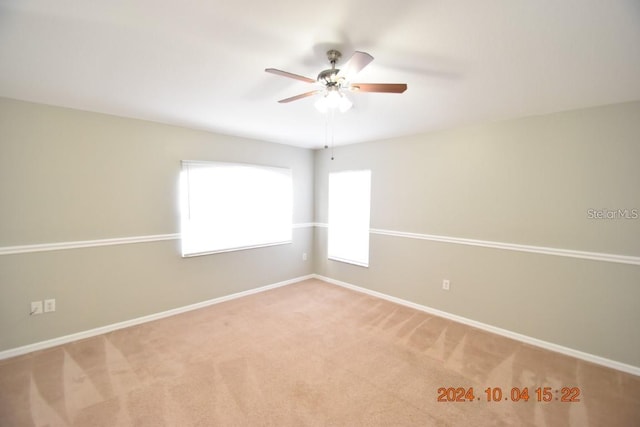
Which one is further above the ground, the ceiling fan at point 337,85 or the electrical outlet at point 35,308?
the ceiling fan at point 337,85

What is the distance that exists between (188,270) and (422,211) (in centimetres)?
312

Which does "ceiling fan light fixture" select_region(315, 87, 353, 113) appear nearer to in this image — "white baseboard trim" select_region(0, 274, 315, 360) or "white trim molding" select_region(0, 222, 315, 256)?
"white trim molding" select_region(0, 222, 315, 256)

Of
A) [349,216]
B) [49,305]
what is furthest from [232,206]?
[49,305]

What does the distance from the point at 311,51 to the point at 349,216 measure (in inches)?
116

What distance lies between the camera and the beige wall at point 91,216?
2.37 meters

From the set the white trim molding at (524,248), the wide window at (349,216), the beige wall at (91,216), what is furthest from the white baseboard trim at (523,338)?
the beige wall at (91,216)

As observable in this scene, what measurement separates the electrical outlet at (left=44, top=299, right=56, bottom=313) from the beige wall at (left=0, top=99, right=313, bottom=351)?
0.04 m

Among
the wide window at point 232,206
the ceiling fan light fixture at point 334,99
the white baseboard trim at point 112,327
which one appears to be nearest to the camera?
the ceiling fan light fixture at point 334,99

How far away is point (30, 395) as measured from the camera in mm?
1913

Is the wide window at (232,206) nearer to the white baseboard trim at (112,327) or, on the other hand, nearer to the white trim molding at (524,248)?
the white baseboard trim at (112,327)

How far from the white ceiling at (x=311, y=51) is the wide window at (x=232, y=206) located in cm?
109

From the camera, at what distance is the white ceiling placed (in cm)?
122

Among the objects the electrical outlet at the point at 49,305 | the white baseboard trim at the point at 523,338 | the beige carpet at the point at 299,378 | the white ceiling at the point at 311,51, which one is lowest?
the beige carpet at the point at 299,378

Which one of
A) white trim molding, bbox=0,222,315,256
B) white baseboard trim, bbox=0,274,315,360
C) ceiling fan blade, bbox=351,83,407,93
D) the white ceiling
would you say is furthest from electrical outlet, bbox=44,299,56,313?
ceiling fan blade, bbox=351,83,407,93
